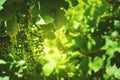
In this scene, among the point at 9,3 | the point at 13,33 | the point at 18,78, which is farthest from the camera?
the point at 18,78

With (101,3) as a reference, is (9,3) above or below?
below

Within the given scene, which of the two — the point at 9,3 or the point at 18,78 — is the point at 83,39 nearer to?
the point at 18,78

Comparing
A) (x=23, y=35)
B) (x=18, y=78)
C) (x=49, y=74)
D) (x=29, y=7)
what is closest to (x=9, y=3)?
(x=29, y=7)

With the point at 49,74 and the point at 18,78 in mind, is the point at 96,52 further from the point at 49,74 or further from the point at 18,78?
the point at 18,78

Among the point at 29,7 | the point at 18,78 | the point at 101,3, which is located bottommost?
the point at 18,78

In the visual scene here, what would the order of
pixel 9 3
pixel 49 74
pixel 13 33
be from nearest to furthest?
1. pixel 9 3
2. pixel 13 33
3. pixel 49 74

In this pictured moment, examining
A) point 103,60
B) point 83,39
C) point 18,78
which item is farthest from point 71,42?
point 18,78

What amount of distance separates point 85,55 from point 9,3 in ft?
5.41

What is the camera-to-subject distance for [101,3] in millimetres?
3016

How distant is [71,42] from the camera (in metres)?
3.08

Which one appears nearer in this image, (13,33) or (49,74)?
(13,33)

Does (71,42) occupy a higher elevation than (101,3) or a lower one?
lower

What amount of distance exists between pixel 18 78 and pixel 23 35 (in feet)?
1.95

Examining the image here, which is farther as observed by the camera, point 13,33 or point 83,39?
point 83,39
